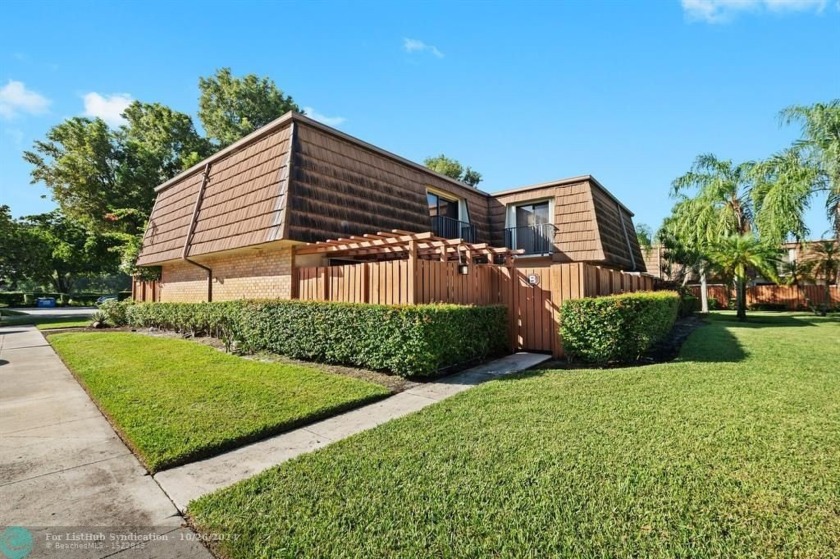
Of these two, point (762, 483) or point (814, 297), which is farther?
point (814, 297)

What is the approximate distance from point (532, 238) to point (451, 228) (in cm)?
341

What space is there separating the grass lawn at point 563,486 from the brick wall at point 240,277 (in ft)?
21.1

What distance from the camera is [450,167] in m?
34.3

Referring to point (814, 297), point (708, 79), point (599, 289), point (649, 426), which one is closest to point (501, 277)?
point (599, 289)

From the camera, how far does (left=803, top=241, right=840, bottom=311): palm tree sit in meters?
21.1

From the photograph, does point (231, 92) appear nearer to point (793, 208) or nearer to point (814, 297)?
point (793, 208)

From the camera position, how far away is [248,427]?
4062 mm

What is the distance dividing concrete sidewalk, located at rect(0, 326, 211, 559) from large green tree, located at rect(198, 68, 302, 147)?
3081cm

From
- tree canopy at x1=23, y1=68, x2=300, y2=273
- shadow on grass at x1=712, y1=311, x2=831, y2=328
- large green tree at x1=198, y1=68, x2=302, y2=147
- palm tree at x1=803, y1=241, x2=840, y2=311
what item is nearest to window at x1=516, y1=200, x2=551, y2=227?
shadow on grass at x1=712, y1=311, x2=831, y2=328

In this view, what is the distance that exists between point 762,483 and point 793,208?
19.4 metres

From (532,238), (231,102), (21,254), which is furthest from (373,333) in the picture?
(21,254)

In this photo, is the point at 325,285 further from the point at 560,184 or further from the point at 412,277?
the point at 560,184

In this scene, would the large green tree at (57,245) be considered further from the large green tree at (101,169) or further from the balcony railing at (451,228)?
the balcony railing at (451,228)

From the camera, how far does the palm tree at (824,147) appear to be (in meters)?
15.7
